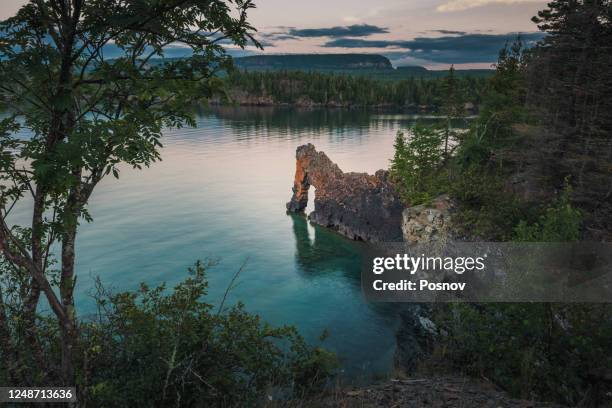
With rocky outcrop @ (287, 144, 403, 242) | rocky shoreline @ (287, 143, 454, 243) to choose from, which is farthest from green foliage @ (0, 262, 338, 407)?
rocky outcrop @ (287, 144, 403, 242)

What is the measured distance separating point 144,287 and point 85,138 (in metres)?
6.26

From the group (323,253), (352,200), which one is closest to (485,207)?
(323,253)

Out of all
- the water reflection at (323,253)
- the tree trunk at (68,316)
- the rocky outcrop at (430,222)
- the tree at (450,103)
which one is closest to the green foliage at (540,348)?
the tree trunk at (68,316)

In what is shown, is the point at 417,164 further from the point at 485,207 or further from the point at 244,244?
the point at 244,244

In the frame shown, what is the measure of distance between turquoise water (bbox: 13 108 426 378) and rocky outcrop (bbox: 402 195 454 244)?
6392 millimetres

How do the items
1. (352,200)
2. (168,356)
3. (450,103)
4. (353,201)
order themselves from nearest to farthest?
(168,356) < (353,201) < (352,200) < (450,103)

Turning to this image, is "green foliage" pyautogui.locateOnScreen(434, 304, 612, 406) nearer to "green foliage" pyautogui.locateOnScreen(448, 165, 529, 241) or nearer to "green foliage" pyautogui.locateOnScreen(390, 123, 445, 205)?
"green foliage" pyautogui.locateOnScreen(448, 165, 529, 241)

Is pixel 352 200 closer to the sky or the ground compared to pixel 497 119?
closer to the ground

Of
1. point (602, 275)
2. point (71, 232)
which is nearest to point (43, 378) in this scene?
point (71, 232)

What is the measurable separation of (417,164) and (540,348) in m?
36.4

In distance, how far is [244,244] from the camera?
49188 millimetres

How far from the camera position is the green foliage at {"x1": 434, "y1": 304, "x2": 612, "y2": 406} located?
1289 cm

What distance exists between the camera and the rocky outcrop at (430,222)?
112ft

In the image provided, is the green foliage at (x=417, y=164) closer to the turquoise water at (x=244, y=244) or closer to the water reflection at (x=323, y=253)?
the water reflection at (x=323, y=253)
